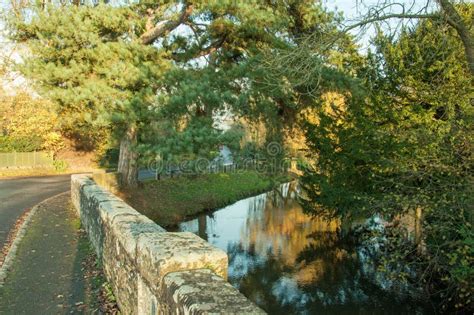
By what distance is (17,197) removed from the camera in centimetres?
1627

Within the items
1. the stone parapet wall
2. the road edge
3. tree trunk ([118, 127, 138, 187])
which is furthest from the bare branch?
the stone parapet wall

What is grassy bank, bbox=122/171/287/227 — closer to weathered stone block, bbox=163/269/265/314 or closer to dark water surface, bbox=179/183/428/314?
dark water surface, bbox=179/183/428/314

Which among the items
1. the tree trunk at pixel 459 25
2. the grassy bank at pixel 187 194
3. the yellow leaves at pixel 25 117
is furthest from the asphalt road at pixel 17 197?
the tree trunk at pixel 459 25

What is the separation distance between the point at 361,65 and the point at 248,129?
4086 mm

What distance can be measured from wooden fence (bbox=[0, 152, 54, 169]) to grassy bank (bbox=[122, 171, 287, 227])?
45.5 ft

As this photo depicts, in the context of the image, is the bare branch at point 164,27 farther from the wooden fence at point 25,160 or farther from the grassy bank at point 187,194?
the wooden fence at point 25,160

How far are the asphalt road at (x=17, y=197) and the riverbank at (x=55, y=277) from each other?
3.58 ft

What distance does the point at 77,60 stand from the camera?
12008mm

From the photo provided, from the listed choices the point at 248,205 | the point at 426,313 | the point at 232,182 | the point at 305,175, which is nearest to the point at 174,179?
the point at 248,205

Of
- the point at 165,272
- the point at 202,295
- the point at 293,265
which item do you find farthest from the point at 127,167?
the point at 202,295

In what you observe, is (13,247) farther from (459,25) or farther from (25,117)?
(25,117)

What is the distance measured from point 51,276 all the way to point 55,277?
0.31 feet

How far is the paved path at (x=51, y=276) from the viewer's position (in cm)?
559

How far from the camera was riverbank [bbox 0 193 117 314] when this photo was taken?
5.58 m
